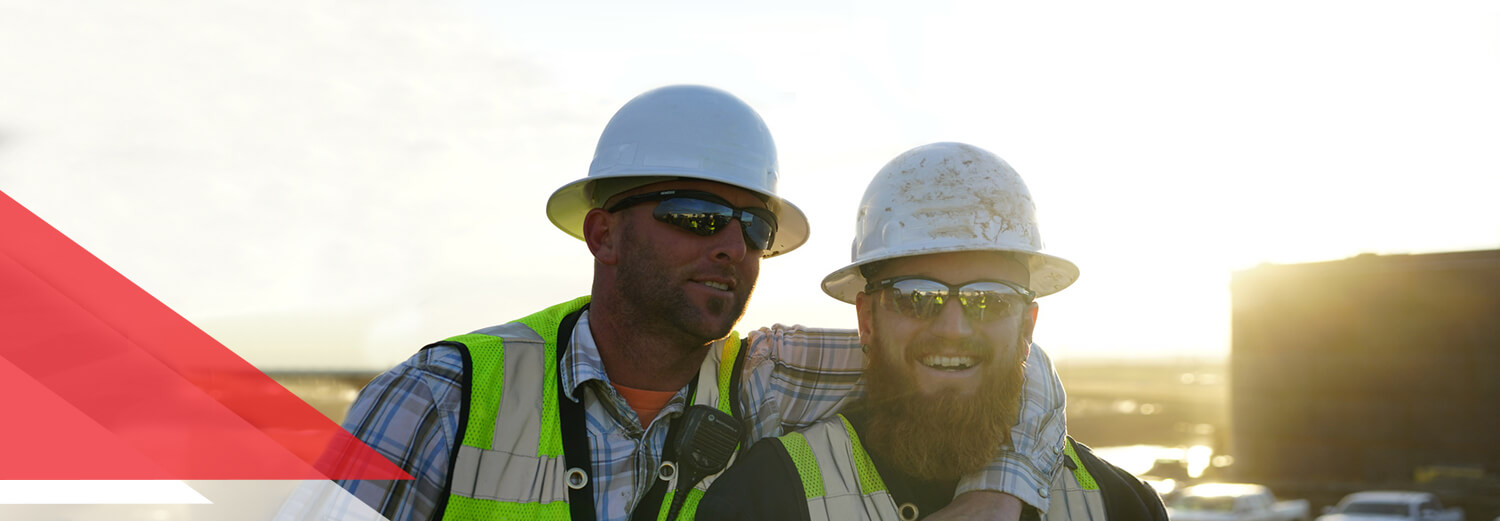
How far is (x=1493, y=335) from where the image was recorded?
34406 mm

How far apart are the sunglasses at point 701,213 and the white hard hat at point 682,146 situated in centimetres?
8

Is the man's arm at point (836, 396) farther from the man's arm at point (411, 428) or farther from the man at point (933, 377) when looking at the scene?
the man's arm at point (411, 428)

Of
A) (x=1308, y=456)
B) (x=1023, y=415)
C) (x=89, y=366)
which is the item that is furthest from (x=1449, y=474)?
(x=89, y=366)

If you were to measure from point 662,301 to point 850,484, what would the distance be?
869 millimetres

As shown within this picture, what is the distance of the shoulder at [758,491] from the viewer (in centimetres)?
330

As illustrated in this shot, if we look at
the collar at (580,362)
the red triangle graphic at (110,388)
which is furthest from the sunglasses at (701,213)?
the red triangle graphic at (110,388)

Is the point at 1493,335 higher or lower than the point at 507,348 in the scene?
higher

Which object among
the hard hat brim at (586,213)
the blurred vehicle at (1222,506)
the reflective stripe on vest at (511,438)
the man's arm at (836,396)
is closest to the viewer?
the reflective stripe on vest at (511,438)

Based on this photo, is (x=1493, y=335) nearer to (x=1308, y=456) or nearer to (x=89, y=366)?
(x=1308, y=456)

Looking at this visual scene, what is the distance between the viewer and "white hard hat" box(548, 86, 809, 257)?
386cm

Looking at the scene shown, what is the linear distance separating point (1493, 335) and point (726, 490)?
128 ft

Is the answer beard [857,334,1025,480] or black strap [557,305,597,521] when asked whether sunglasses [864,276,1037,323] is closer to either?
beard [857,334,1025,480]

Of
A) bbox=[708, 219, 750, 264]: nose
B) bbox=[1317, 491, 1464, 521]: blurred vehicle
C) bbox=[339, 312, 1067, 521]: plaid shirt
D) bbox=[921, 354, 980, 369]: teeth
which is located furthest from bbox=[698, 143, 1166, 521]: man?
bbox=[1317, 491, 1464, 521]: blurred vehicle

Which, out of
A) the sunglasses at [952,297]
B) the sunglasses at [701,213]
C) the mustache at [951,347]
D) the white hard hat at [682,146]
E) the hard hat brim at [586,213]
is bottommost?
the mustache at [951,347]
